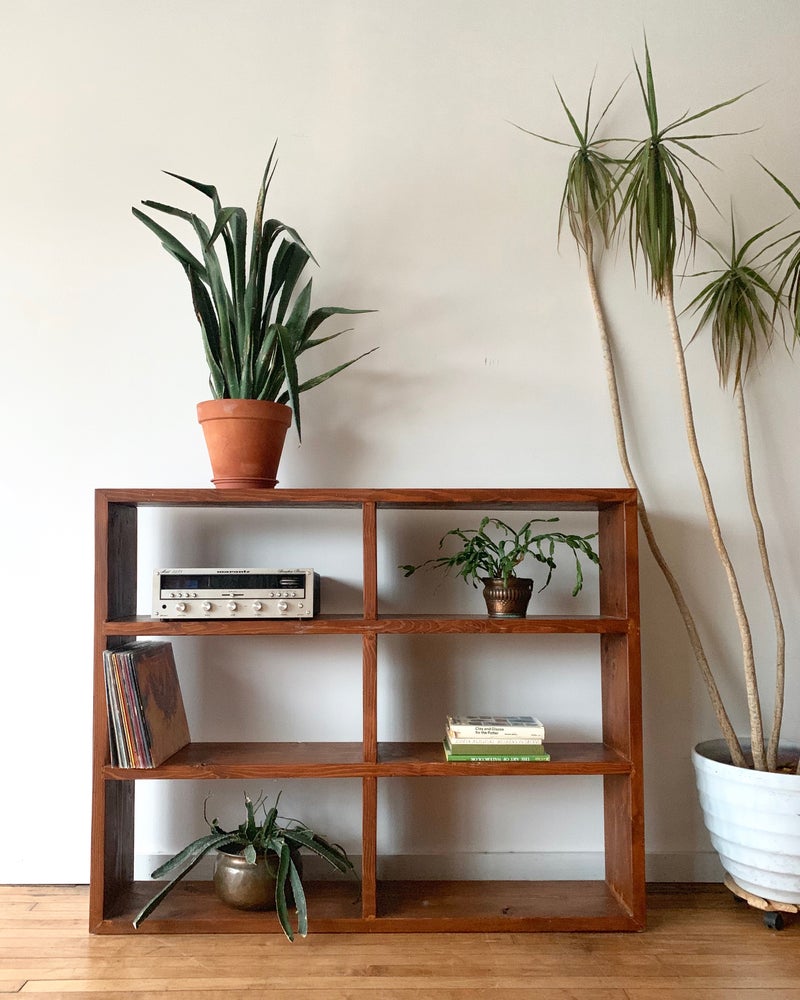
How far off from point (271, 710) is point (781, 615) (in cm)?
148

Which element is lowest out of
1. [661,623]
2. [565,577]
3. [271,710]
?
[271,710]

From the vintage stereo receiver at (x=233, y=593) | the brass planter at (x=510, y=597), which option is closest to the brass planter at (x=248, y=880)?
the vintage stereo receiver at (x=233, y=593)

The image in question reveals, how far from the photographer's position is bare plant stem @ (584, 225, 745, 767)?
2.00 metres

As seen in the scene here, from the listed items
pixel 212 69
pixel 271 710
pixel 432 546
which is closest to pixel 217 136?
pixel 212 69

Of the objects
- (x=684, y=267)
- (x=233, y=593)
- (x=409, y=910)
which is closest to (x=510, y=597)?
(x=233, y=593)

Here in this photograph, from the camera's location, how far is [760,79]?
2301 millimetres

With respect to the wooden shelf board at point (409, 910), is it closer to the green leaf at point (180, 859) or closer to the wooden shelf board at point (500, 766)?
the green leaf at point (180, 859)

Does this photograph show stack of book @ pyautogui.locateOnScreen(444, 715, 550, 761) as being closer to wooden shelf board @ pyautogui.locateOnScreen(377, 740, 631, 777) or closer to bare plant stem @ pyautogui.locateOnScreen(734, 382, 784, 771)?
wooden shelf board @ pyautogui.locateOnScreen(377, 740, 631, 777)

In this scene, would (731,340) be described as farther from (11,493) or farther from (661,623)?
(11,493)

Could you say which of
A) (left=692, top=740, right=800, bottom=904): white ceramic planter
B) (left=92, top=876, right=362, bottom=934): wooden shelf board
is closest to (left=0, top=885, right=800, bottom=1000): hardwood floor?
(left=92, top=876, right=362, bottom=934): wooden shelf board

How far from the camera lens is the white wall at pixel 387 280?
7.22 ft

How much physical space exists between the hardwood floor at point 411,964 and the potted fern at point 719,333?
0.23 metres

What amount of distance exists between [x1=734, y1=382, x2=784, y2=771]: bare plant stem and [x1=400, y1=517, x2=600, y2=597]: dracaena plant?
43cm

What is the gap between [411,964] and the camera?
1.69m
